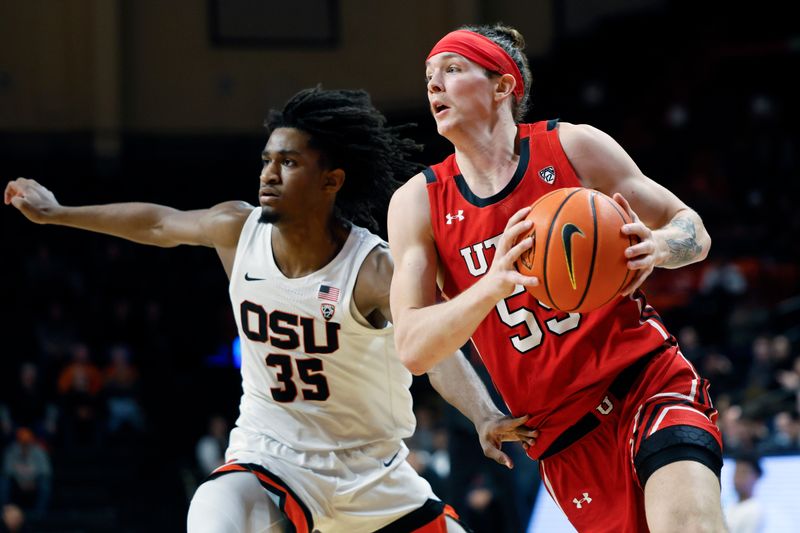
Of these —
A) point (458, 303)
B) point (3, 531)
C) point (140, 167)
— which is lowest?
point (3, 531)

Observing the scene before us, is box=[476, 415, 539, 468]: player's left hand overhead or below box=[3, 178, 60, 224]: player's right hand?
below

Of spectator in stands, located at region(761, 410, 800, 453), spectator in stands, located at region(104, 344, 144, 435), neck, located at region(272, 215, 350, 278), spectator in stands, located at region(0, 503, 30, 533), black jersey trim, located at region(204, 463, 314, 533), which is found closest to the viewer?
black jersey trim, located at region(204, 463, 314, 533)

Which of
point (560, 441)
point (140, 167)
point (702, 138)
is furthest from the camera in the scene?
point (702, 138)

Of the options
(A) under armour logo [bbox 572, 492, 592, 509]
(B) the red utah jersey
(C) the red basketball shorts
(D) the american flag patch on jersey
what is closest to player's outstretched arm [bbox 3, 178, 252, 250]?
(D) the american flag patch on jersey

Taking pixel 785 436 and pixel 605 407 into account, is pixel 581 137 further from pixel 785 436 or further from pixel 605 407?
pixel 785 436

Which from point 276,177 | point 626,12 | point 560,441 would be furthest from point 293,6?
point 560,441

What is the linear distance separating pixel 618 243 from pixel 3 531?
9170mm

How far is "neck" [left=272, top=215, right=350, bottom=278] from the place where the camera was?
447cm

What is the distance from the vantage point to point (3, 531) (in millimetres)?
10727

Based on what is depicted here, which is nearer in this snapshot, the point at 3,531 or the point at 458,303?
the point at 458,303

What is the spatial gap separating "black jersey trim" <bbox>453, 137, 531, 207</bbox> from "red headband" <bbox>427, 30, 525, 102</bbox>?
0.86ft

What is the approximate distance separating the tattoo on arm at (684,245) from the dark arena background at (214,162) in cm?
859

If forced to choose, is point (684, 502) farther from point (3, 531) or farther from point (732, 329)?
point (732, 329)

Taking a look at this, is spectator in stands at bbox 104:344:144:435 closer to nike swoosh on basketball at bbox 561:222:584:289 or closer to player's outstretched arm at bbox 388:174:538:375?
player's outstretched arm at bbox 388:174:538:375
